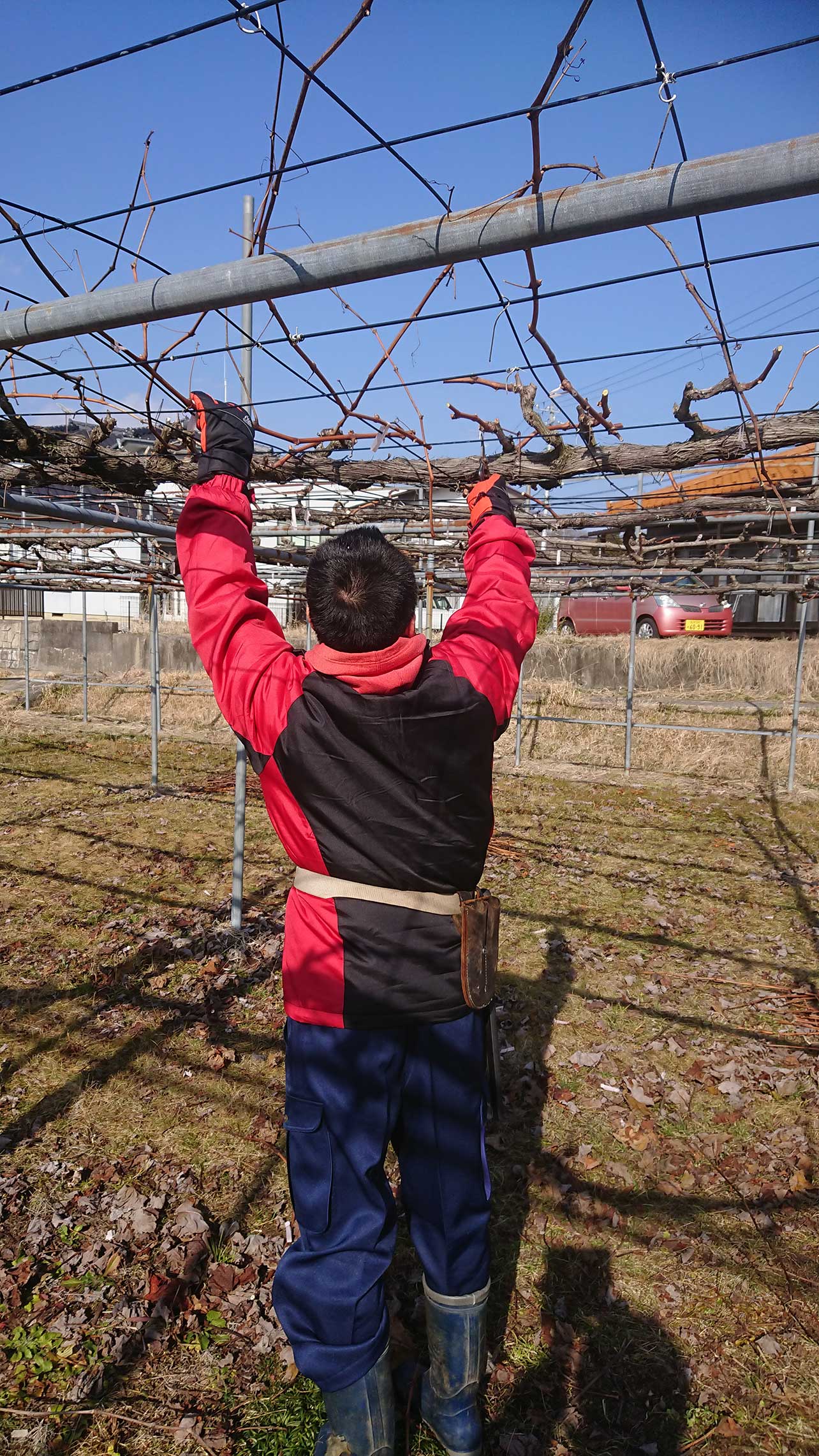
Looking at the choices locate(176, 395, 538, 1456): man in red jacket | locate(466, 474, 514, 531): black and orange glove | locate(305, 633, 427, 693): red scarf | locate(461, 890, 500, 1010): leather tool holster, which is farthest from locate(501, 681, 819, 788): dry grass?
locate(305, 633, 427, 693): red scarf

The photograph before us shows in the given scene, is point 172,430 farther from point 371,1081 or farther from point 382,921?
point 371,1081

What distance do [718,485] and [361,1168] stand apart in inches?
169

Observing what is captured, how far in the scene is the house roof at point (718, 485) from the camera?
4.07 metres

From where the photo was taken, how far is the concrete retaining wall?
19500mm

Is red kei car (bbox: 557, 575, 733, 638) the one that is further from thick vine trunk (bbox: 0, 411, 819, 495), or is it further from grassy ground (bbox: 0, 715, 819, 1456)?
thick vine trunk (bbox: 0, 411, 819, 495)

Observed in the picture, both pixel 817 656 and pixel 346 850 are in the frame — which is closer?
pixel 346 850

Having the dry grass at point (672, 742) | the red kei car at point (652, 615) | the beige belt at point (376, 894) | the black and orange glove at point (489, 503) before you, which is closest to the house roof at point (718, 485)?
the black and orange glove at point (489, 503)

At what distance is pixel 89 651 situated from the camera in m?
20.9

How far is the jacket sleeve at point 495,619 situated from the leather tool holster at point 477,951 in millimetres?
441

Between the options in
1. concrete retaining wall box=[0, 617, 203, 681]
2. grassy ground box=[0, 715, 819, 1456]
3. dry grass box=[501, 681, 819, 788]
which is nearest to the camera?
grassy ground box=[0, 715, 819, 1456]

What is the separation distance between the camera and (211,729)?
15.5 meters

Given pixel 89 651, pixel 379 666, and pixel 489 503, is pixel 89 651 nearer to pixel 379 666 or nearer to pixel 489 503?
pixel 489 503

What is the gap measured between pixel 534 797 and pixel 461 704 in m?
8.97

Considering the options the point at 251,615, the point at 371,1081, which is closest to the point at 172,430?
the point at 251,615
